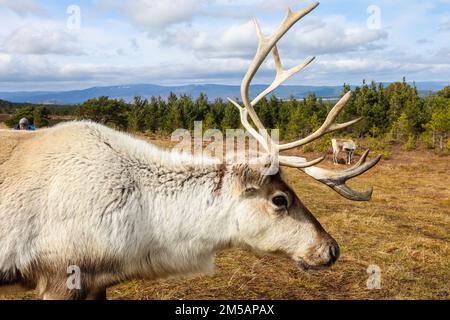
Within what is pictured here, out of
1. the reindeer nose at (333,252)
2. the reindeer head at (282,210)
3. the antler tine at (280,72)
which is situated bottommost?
the reindeer nose at (333,252)

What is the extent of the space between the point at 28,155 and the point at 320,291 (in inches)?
154

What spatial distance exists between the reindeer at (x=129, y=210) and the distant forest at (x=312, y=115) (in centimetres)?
2654

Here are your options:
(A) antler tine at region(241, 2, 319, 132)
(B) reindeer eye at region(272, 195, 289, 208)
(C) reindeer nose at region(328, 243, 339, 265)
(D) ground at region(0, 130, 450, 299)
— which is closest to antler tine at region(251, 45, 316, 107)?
(A) antler tine at region(241, 2, 319, 132)

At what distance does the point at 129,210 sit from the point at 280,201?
53.2 inches

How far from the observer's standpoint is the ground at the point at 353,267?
5.39 meters

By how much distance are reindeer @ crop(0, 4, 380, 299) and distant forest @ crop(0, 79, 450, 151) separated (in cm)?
2654

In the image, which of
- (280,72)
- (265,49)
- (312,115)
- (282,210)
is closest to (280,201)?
(282,210)

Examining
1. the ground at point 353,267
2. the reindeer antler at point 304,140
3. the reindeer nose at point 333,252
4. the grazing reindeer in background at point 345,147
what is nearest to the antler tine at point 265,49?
the reindeer antler at point 304,140

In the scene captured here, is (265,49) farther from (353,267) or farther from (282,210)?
(353,267)

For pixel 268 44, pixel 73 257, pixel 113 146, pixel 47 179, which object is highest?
pixel 268 44

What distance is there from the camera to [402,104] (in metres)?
36.7

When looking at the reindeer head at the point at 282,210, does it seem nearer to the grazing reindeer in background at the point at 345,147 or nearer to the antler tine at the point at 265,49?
the antler tine at the point at 265,49

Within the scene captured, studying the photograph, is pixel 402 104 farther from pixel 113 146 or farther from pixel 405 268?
pixel 113 146

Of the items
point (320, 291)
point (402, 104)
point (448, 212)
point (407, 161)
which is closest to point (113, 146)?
point (320, 291)
